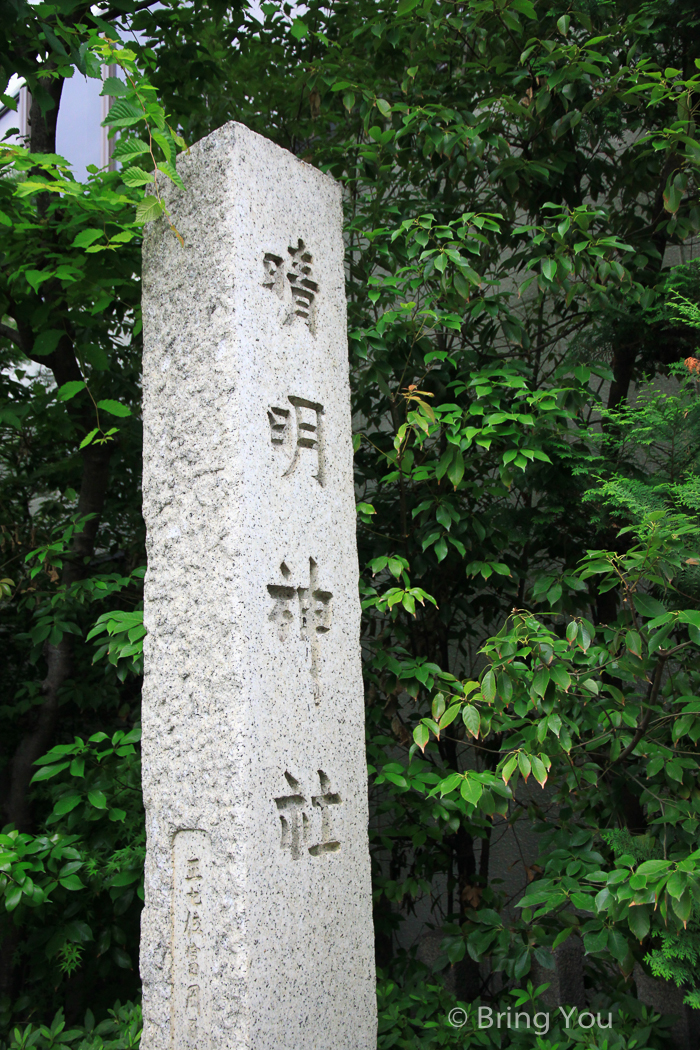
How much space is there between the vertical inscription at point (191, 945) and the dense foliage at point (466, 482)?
2.33 ft

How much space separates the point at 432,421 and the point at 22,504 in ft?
8.00

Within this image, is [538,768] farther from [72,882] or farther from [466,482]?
[72,882]

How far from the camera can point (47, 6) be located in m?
2.56

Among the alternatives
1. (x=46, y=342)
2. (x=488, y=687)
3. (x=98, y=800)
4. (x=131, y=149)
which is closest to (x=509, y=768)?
(x=488, y=687)

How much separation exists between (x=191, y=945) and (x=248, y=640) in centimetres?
68

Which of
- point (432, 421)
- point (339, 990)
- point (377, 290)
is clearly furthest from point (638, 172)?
point (339, 990)

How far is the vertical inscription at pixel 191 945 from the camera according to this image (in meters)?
1.73

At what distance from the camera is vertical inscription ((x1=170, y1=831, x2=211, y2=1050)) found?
1731 mm

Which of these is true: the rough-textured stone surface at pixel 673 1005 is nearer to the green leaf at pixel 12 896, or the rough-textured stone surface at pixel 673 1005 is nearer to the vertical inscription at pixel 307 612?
the vertical inscription at pixel 307 612

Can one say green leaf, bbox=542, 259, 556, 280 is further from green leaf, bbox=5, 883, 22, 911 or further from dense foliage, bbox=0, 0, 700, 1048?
Answer: green leaf, bbox=5, 883, 22, 911

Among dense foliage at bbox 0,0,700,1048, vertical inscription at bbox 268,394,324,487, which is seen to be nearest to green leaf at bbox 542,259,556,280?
dense foliage at bbox 0,0,700,1048

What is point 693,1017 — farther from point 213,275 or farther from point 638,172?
point 638,172

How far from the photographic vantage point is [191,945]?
1768 mm

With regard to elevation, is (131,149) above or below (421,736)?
above
